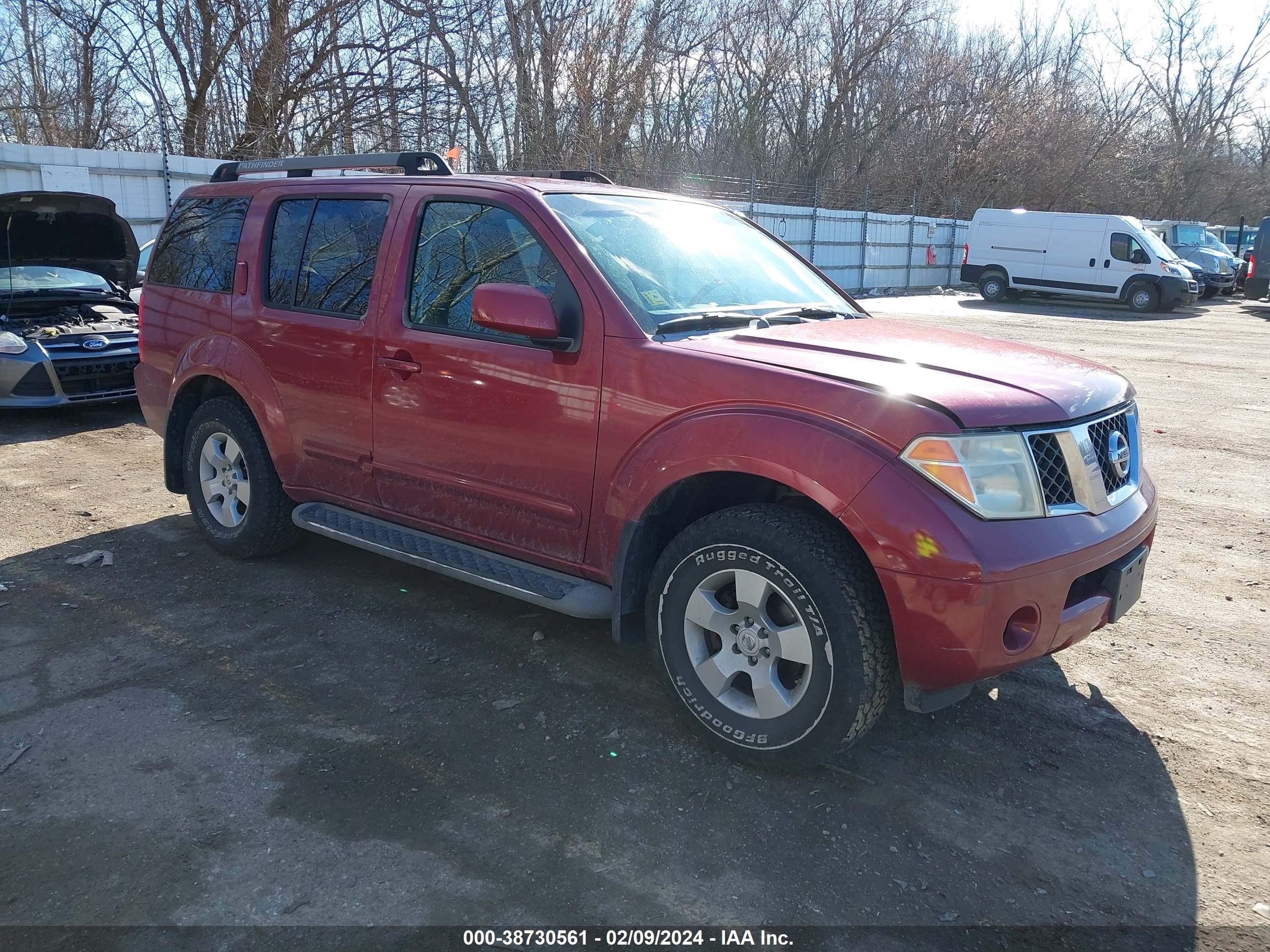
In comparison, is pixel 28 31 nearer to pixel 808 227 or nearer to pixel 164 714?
pixel 808 227

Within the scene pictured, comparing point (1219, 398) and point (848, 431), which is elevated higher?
point (848, 431)

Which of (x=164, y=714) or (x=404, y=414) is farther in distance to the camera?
(x=404, y=414)

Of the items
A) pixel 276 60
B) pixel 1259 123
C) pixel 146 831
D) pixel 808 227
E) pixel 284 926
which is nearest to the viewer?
pixel 284 926

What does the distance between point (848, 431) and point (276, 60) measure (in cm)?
1881

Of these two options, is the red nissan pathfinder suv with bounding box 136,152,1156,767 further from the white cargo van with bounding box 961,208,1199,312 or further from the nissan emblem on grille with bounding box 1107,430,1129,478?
the white cargo van with bounding box 961,208,1199,312

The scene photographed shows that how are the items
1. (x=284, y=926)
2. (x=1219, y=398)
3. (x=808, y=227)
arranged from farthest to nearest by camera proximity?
(x=808, y=227) < (x=1219, y=398) < (x=284, y=926)

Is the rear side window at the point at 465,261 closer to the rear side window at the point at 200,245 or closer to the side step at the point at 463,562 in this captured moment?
the side step at the point at 463,562

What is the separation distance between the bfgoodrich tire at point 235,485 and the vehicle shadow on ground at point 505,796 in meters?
0.69

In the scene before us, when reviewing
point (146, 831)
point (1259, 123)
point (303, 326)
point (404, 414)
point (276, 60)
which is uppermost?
point (1259, 123)

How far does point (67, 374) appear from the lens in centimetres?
796

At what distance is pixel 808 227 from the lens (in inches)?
970

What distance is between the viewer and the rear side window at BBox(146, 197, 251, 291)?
16.2 feet

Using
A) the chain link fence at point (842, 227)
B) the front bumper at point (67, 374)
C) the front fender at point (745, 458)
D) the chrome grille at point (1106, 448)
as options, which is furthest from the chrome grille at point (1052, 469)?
the chain link fence at point (842, 227)

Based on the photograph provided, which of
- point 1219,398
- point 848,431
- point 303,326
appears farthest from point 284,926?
point 1219,398
